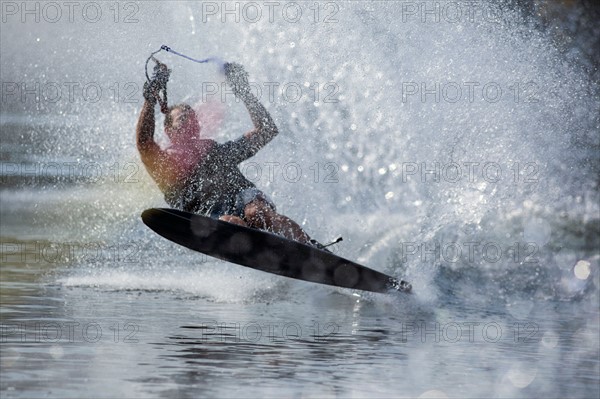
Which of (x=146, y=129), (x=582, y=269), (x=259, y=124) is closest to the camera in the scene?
(x=146, y=129)

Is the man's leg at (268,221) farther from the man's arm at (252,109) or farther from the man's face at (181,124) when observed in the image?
the man's face at (181,124)

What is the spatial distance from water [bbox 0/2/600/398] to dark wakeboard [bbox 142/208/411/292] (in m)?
0.33

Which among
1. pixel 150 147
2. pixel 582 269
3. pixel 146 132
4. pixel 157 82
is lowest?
pixel 582 269

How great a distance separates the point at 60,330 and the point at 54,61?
13.3 metres

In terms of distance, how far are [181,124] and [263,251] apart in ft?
4.57

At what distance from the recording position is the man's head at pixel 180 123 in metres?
11.8

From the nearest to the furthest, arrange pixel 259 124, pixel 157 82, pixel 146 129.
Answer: pixel 157 82
pixel 146 129
pixel 259 124

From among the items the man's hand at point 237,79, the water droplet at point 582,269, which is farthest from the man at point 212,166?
the water droplet at point 582,269

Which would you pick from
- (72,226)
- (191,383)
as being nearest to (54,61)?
(72,226)

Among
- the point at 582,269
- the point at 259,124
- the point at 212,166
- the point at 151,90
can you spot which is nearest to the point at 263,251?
the point at 212,166

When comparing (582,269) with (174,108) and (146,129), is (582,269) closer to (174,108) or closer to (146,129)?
(174,108)

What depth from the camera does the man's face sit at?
1179cm

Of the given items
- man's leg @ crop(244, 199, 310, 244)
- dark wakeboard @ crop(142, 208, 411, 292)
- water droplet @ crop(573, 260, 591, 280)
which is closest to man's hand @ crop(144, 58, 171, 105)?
dark wakeboard @ crop(142, 208, 411, 292)

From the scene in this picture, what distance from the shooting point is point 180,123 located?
464 inches
